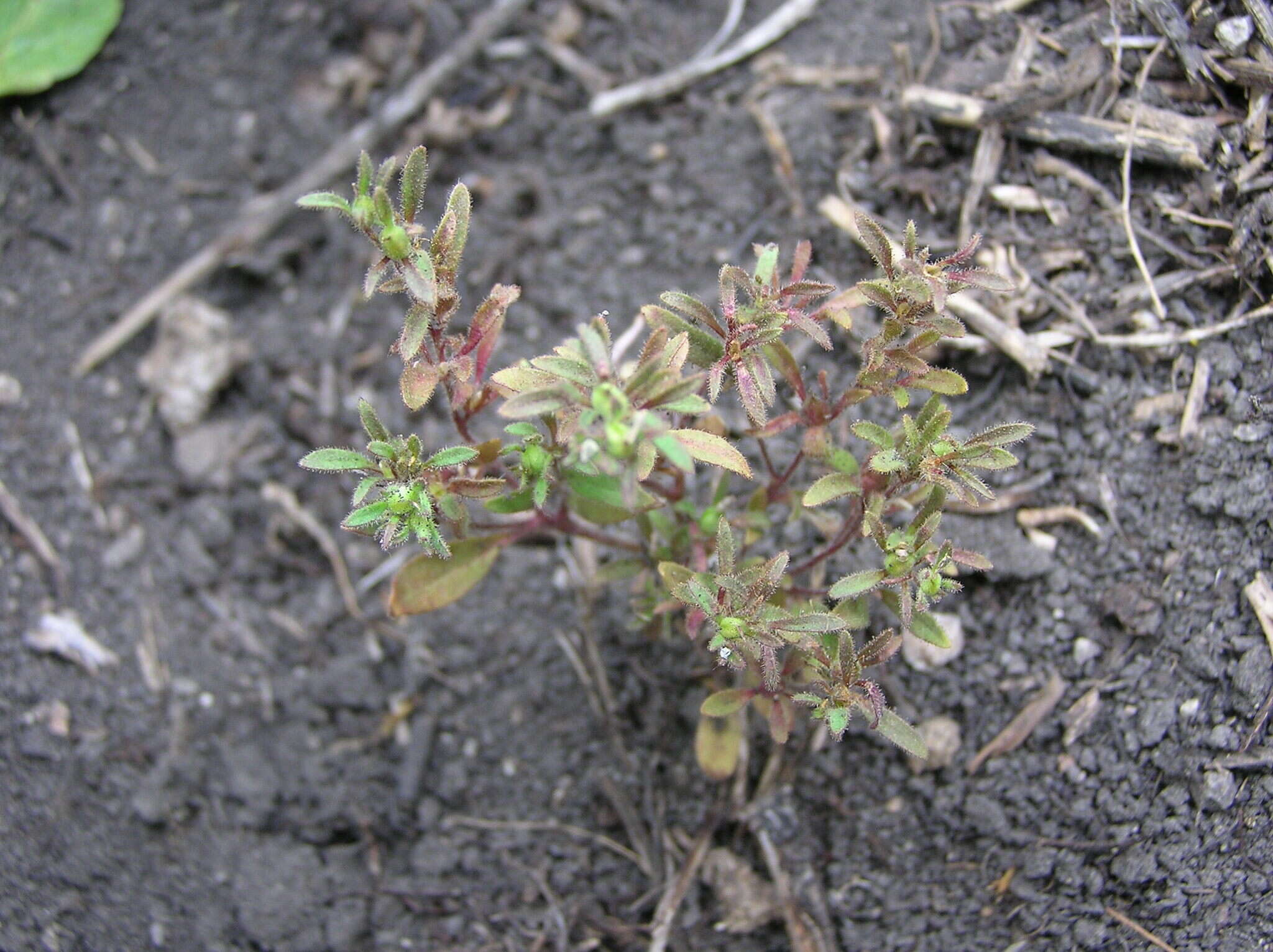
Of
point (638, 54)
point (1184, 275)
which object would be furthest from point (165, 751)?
point (1184, 275)

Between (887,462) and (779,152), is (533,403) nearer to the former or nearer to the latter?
(887,462)

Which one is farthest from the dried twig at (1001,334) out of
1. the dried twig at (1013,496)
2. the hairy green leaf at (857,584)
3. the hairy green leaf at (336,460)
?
the hairy green leaf at (336,460)

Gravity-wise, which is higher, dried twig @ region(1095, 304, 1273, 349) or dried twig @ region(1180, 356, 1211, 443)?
dried twig @ region(1095, 304, 1273, 349)

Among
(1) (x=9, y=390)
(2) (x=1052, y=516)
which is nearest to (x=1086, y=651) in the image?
(2) (x=1052, y=516)

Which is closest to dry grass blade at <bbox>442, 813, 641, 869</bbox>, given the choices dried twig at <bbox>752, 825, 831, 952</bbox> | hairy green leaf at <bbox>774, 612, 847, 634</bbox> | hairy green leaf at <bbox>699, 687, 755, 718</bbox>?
dried twig at <bbox>752, 825, 831, 952</bbox>

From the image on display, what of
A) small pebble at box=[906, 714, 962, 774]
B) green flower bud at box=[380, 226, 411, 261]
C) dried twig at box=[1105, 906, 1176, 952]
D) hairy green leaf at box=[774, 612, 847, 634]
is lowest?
dried twig at box=[1105, 906, 1176, 952]

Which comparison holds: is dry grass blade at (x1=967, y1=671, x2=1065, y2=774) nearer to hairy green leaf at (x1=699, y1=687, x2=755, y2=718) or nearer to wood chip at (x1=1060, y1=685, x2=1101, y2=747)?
wood chip at (x1=1060, y1=685, x2=1101, y2=747)
